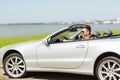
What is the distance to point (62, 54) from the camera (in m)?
8.16

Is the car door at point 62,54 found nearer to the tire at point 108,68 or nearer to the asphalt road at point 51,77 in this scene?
the tire at point 108,68

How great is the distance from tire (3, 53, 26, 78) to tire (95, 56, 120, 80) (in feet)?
7.00

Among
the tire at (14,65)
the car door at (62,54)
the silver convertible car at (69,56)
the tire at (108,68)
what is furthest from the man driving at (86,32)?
the tire at (14,65)

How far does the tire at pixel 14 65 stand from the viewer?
29.6 feet

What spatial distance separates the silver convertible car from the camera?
7.50 metres

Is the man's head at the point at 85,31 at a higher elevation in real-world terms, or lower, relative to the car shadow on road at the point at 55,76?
higher

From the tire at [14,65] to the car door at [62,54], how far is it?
1.92 feet

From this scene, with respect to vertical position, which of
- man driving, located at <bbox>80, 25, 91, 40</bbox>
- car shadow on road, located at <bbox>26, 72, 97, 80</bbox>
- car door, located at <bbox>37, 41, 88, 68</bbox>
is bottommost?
car shadow on road, located at <bbox>26, 72, 97, 80</bbox>

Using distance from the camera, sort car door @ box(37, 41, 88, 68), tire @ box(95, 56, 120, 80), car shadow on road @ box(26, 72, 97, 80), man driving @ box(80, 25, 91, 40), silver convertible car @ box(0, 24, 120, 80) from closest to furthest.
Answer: tire @ box(95, 56, 120, 80), silver convertible car @ box(0, 24, 120, 80), car door @ box(37, 41, 88, 68), man driving @ box(80, 25, 91, 40), car shadow on road @ box(26, 72, 97, 80)

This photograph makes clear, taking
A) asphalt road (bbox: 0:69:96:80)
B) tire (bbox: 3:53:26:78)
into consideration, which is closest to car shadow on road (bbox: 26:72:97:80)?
asphalt road (bbox: 0:69:96:80)

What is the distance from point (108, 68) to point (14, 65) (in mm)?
2647

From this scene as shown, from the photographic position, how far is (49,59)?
27.6 ft

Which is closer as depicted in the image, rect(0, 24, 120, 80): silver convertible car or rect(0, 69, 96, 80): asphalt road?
rect(0, 24, 120, 80): silver convertible car

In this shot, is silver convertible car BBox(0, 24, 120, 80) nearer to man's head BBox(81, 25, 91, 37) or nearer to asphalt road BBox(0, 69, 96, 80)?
man's head BBox(81, 25, 91, 37)
